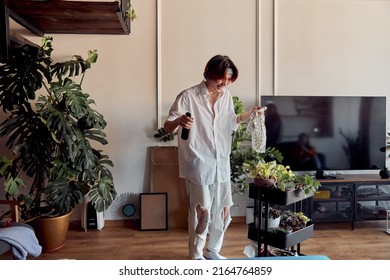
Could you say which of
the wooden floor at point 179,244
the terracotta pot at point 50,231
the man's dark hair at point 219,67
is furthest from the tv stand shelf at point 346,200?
the terracotta pot at point 50,231

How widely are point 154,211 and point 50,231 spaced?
33.8 inches

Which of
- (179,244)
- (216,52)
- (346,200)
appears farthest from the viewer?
(216,52)

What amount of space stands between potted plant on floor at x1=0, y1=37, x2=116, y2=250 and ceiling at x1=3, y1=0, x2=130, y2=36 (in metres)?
0.25

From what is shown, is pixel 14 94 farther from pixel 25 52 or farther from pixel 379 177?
pixel 379 177

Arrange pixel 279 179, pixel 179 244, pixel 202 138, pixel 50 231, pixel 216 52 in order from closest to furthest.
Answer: pixel 279 179 → pixel 202 138 → pixel 50 231 → pixel 179 244 → pixel 216 52

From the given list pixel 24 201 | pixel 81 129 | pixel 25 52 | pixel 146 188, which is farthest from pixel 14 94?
pixel 146 188

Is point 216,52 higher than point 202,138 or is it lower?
higher

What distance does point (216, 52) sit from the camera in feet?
10.0

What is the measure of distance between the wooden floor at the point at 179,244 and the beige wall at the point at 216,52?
1.48ft

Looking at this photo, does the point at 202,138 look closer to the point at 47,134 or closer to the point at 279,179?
the point at 279,179

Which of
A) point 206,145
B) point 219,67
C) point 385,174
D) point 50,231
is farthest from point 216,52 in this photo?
point 50,231

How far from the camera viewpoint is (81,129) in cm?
241

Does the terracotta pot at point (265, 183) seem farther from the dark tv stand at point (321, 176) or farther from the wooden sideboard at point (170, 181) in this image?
the dark tv stand at point (321, 176)

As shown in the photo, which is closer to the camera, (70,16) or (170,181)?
(70,16)
